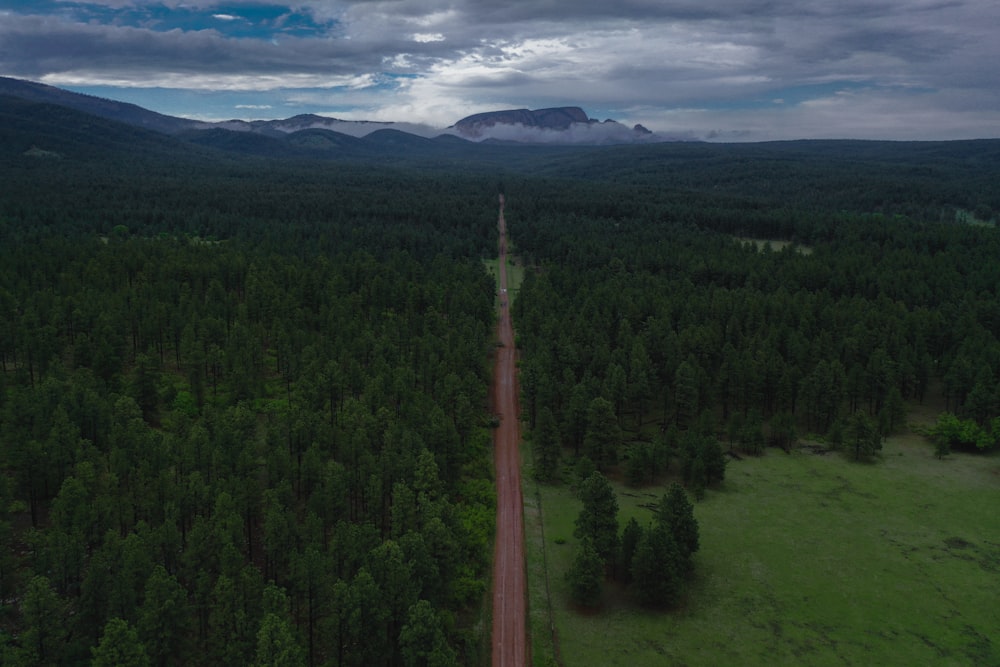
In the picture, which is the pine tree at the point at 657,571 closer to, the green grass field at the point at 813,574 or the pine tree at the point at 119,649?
the green grass field at the point at 813,574

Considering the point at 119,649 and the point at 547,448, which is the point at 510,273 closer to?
the point at 547,448

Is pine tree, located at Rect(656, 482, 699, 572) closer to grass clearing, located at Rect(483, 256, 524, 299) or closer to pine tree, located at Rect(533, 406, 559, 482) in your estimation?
pine tree, located at Rect(533, 406, 559, 482)

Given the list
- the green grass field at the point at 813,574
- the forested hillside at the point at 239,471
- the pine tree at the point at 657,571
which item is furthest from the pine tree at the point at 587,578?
the forested hillside at the point at 239,471

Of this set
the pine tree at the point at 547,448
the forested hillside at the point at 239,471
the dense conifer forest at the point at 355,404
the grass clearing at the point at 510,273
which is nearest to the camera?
the forested hillside at the point at 239,471

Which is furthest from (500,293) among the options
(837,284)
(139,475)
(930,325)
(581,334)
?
(139,475)

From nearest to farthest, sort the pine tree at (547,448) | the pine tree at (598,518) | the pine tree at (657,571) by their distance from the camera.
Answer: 1. the pine tree at (657,571)
2. the pine tree at (598,518)
3. the pine tree at (547,448)

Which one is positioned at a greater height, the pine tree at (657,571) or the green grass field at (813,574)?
the pine tree at (657,571)

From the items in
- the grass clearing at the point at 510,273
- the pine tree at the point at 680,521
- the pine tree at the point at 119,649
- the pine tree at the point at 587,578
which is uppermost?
the grass clearing at the point at 510,273
